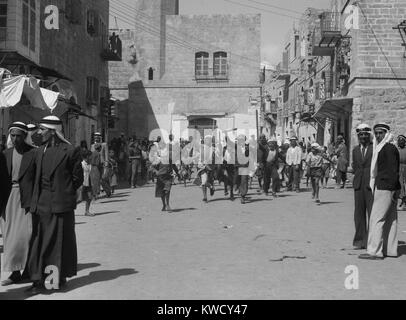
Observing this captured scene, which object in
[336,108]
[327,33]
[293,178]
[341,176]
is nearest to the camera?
[293,178]

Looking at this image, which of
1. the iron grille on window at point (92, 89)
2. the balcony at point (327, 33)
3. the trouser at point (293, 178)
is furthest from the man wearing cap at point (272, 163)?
the iron grille on window at point (92, 89)

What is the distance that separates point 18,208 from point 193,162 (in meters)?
15.9

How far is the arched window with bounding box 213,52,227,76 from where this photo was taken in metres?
37.3

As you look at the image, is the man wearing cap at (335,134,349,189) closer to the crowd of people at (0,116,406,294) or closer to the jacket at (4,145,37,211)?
the crowd of people at (0,116,406,294)

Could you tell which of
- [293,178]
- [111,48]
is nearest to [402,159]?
[293,178]

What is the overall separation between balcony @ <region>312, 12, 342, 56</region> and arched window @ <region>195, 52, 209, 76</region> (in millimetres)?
10219

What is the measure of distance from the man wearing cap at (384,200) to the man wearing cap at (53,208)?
3738 millimetres

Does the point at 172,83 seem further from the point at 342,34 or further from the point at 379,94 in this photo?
the point at 379,94

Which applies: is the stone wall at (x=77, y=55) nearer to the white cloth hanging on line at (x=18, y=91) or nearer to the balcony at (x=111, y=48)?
the balcony at (x=111, y=48)

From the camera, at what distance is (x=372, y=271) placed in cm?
675

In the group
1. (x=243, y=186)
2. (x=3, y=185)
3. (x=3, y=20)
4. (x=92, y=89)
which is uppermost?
(x=3, y=20)

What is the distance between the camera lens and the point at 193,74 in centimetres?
3725

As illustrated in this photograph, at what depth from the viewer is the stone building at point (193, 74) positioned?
36875mm

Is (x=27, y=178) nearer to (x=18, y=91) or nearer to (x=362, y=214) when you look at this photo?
(x=362, y=214)
